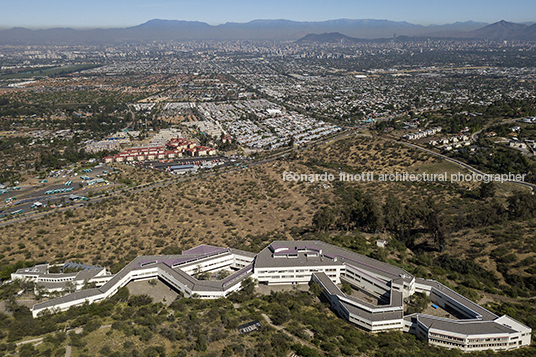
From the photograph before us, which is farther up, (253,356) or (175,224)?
(253,356)

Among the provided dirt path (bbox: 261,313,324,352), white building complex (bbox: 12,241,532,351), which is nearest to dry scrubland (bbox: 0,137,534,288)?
white building complex (bbox: 12,241,532,351)

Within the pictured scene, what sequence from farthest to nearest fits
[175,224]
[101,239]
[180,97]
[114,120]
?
[180,97] → [114,120] → [175,224] → [101,239]

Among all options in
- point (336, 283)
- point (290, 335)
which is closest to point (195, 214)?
point (336, 283)

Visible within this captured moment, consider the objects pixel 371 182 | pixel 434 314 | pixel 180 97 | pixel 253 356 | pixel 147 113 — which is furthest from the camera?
pixel 180 97

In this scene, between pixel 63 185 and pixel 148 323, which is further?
pixel 63 185

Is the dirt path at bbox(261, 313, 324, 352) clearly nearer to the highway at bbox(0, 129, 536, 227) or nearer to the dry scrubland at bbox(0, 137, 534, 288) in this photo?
the dry scrubland at bbox(0, 137, 534, 288)

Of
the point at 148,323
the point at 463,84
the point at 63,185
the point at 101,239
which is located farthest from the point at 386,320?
the point at 463,84

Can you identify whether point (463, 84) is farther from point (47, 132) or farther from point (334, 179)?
point (47, 132)

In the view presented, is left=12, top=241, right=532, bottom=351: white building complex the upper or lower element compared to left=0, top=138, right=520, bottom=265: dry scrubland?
upper
